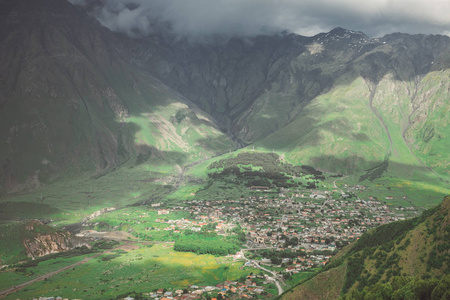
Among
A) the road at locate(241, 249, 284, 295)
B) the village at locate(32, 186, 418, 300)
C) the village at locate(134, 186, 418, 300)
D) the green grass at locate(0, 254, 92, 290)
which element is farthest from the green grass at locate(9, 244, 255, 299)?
the village at locate(134, 186, 418, 300)

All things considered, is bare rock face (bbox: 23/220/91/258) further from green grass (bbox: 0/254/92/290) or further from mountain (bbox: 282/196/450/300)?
mountain (bbox: 282/196/450/300)

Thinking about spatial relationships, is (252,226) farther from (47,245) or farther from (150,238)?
(47,245)

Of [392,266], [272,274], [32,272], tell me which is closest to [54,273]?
[32,272]

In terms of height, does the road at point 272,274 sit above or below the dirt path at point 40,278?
above

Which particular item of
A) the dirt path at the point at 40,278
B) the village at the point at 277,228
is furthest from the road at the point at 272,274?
the dirt path at the point at 40,278

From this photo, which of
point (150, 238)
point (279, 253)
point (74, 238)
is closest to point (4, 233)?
point (74, 238)

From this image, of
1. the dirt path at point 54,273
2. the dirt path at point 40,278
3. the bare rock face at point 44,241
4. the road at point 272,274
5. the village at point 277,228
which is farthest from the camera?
the bare rock face at point 44,241

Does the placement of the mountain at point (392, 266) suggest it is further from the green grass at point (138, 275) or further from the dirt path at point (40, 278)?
the dirt path at point (40, 278)
